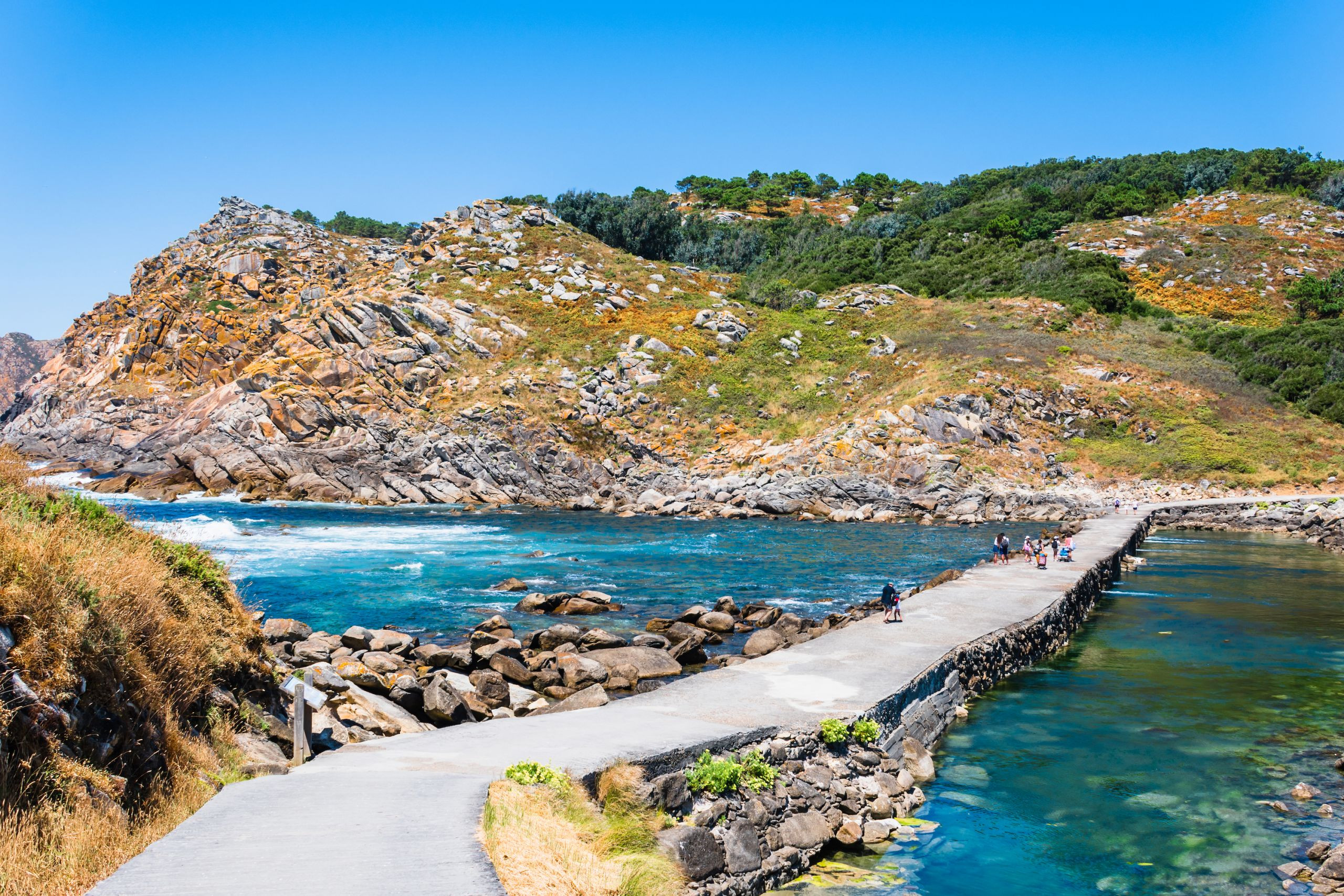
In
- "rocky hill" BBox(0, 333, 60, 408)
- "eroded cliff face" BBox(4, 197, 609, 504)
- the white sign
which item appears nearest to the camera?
the white sign

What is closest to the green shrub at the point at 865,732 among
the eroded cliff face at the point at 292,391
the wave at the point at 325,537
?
the wave at the point at 325,537

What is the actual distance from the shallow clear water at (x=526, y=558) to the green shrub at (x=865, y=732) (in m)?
9.47

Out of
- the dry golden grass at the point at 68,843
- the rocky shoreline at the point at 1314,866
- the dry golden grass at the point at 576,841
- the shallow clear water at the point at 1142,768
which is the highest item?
the dry golden grass at the point at 68,843

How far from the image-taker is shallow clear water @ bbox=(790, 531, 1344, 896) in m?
8.98

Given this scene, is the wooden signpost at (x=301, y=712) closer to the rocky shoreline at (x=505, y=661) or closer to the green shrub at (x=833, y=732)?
the rocky shoreline at (x=505, y=661)

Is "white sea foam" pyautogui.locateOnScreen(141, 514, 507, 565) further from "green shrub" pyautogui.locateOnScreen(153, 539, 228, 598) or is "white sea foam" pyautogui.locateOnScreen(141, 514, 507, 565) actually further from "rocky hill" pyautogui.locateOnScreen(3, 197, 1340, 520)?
"green shrub" pyautogui.locateOnScreen(153, 539, 228, 598)

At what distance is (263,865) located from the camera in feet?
17.8

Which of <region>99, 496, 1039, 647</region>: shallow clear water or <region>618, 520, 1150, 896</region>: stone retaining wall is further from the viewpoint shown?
<region>99, 496, 1039, 647</region>: shallow clear water

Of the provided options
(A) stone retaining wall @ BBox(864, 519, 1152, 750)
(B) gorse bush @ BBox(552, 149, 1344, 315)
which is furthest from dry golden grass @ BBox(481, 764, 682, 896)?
(B) gorse bush @ BBox(552, 149, 1344, 315)

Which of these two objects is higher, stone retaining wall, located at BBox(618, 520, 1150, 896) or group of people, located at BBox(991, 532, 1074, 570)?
group of people, located at BBox(991, 532, 1074, 570)

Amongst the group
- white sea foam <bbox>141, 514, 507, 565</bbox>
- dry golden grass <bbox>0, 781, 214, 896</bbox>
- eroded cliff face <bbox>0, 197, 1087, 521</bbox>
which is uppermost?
eroded cliff face <bbox>0, 197, 1087, 521</bbox>

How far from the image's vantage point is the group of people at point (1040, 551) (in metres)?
26.6

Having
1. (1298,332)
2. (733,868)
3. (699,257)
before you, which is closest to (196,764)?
(733,868)

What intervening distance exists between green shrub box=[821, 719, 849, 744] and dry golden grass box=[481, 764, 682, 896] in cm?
308
